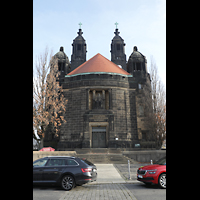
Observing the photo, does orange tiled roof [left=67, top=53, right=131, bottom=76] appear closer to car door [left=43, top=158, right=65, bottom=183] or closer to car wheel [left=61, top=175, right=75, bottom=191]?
car door [left=43, top=158, right=65, bottom=183]

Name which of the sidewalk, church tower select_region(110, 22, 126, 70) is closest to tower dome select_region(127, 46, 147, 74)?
church tower select_region(110, 22, 126, 70)

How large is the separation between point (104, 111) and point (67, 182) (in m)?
22.2

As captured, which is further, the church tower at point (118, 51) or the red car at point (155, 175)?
the church tower at point (118, 51)

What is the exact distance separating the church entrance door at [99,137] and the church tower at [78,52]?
18.8 m

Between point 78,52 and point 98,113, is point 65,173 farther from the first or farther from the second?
point 78,52

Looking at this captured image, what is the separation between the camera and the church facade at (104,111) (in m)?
30.5

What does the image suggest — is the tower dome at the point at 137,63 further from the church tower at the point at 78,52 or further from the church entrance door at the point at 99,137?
the church entrance door at the point at 99,137

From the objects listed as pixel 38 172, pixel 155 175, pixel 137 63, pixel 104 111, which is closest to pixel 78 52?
pixel 137 63

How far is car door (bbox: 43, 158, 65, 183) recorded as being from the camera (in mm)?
9133

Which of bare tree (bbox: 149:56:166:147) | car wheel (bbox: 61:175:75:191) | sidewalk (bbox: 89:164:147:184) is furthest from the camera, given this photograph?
bare tree (bbox: 149:56:166:147)

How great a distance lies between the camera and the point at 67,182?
909cm

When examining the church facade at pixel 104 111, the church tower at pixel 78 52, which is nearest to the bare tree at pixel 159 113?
the church facade at pixel 104 111

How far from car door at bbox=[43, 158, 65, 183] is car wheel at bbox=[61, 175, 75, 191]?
12.5 inches
